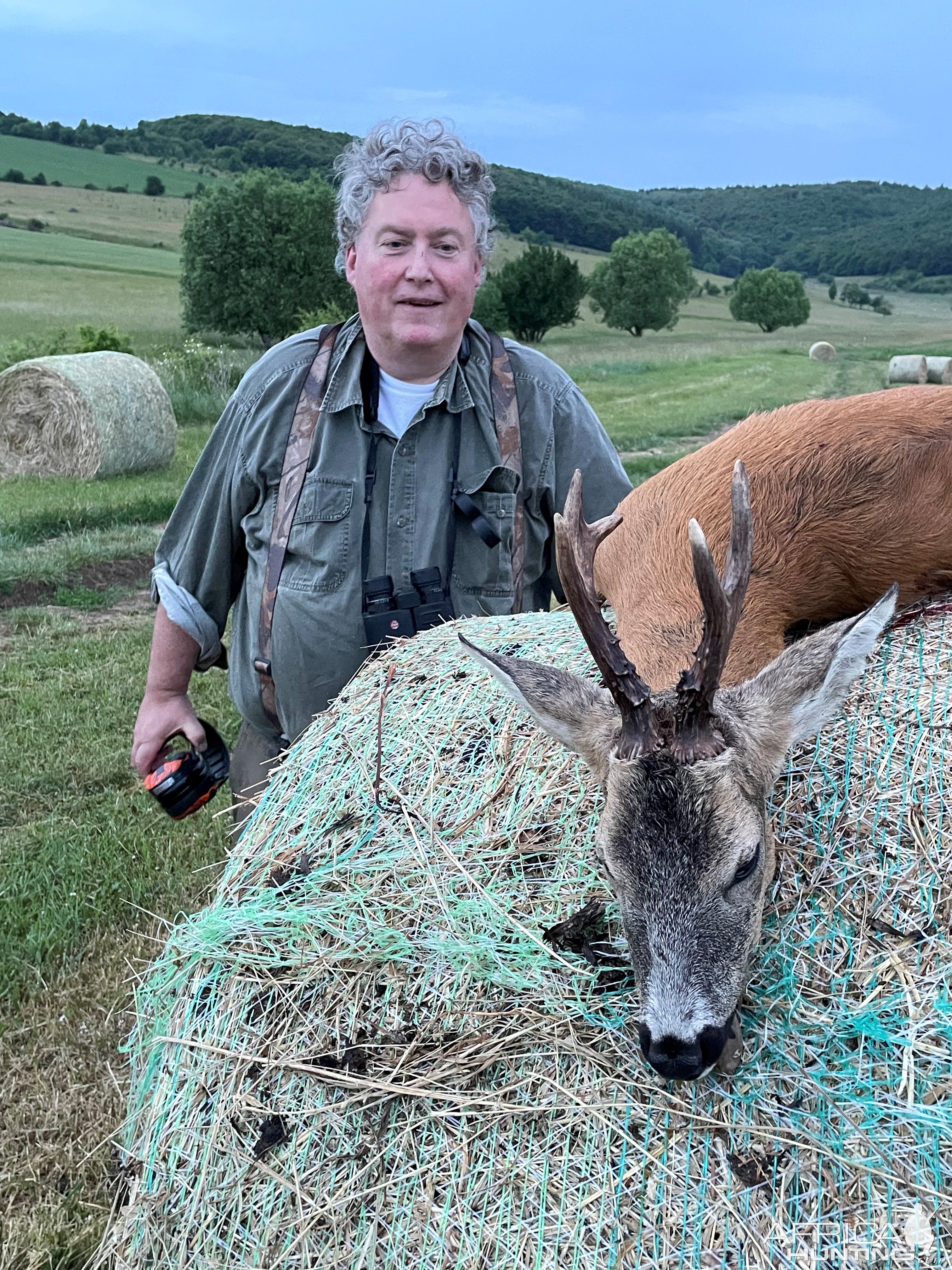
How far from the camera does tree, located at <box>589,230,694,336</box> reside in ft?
262

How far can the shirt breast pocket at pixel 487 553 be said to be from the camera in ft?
13.6

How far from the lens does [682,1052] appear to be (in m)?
2.19

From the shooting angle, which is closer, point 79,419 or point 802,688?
point 802,688

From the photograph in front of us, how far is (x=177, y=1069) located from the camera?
277 centimetres

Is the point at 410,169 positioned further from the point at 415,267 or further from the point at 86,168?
the point at 86,168

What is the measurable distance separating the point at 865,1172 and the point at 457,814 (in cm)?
127

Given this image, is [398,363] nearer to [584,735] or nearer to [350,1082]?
[584,735]

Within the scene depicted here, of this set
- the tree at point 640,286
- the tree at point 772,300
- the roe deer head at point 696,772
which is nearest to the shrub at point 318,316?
the roe deer head at point 696,772

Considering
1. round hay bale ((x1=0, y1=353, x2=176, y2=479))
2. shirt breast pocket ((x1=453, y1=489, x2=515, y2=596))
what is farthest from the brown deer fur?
round hay bale ((x1=0, y1=353, x2=176, y2=479))

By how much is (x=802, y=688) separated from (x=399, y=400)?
213 cm

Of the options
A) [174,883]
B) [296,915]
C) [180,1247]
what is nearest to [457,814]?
[296,915]

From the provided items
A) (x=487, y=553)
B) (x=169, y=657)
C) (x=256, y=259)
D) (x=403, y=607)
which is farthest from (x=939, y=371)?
(x=169, y=657)

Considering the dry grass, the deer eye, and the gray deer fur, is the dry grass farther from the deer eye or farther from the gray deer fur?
the deer eye

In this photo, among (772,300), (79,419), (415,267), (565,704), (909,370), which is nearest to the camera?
(565,704)
